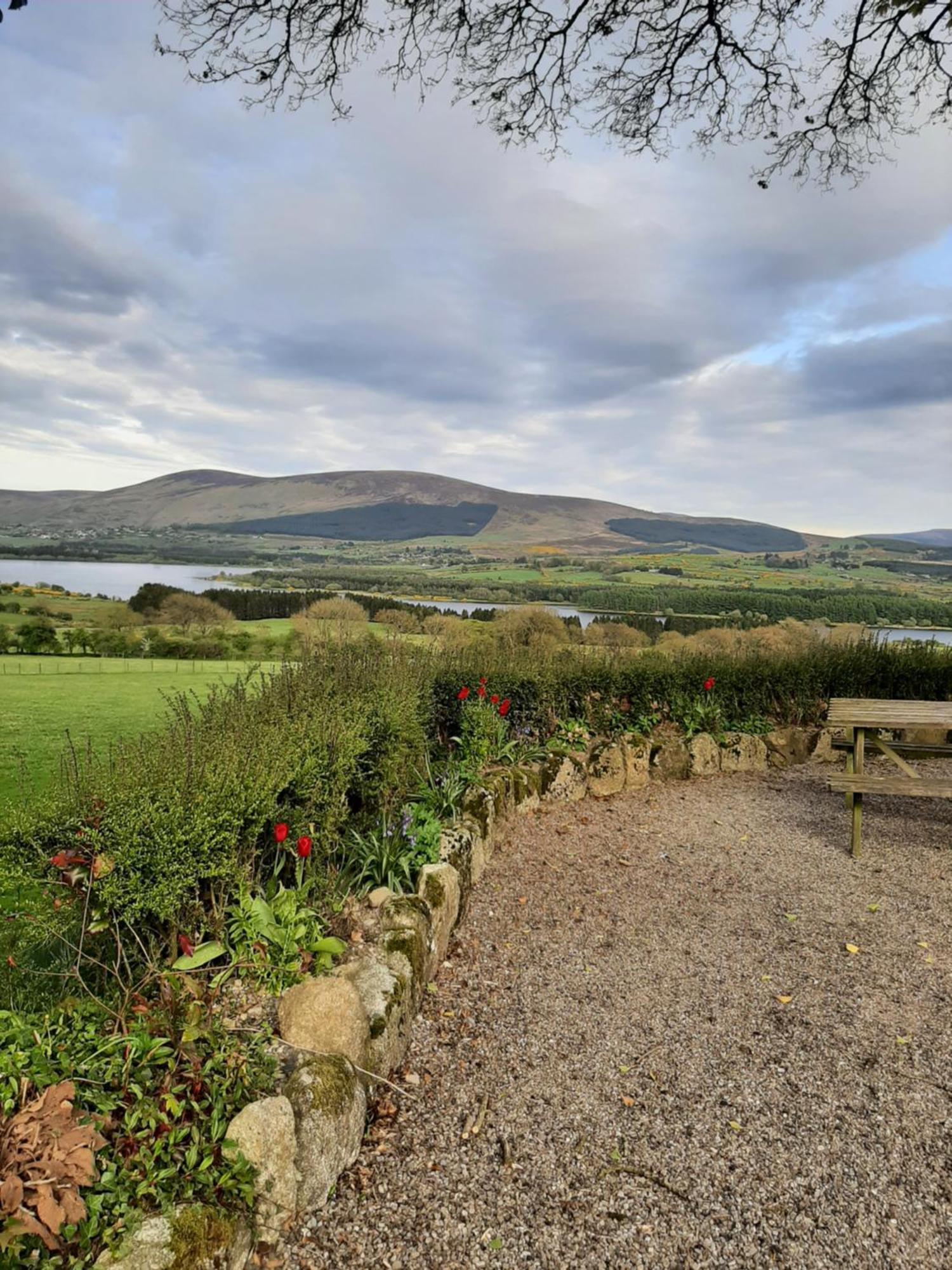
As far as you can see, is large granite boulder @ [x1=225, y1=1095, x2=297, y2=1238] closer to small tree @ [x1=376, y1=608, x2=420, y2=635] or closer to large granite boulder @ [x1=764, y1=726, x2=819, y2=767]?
small tree @ [x1=376, y1=608, x2=420, y2=635]

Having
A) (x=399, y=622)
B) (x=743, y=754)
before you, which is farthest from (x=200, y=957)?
(x=743, y=754)

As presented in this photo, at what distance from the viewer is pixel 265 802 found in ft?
10.3

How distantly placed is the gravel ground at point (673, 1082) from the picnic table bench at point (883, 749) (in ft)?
2.06

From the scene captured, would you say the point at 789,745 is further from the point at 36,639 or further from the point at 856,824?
the point at 36,639

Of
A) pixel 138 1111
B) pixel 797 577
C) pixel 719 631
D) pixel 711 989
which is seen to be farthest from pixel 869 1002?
pixel 797 577

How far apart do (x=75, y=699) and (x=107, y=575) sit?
3027 cm

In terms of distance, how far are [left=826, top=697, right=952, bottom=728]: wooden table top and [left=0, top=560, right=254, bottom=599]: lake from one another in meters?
18.2

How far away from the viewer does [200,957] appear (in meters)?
2.77

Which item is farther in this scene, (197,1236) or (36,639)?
(36,639)

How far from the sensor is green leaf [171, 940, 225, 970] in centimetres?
269

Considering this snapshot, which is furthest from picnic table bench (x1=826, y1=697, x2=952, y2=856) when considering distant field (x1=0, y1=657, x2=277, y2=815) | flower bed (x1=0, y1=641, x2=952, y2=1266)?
distant field (x1=0, y1=657, x2=277, y2=815)

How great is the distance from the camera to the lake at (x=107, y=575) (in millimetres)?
21562

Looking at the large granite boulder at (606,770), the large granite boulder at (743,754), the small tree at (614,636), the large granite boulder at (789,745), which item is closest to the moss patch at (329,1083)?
the large granite boulder at (606,770)

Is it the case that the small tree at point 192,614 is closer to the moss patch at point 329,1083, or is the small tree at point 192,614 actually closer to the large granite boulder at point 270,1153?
the moss patch at point 329,1083
